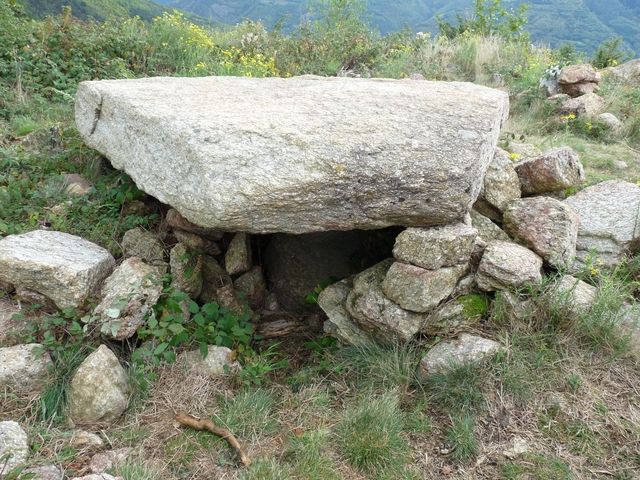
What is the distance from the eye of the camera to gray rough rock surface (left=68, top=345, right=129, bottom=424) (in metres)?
2.83

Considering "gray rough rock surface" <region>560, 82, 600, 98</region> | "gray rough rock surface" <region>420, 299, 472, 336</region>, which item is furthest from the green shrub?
"gray rough rock surface" <region>420, 299, 472, 336</region>

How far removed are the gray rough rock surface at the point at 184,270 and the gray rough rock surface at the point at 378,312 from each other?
1055 millimetres

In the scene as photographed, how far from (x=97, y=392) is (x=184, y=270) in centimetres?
100

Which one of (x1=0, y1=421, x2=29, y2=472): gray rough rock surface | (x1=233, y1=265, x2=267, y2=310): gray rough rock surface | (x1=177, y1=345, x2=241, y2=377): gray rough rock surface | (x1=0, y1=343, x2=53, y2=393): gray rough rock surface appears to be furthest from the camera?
(x1=233, y1=265, x2=267, y2=310): gray rough rock surface

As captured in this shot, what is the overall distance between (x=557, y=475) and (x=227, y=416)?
1729 millimetres

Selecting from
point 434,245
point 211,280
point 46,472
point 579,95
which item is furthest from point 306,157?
point 579,95

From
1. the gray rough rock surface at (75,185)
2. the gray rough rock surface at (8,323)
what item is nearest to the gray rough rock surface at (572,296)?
the gray rough rock surface at (8,323)

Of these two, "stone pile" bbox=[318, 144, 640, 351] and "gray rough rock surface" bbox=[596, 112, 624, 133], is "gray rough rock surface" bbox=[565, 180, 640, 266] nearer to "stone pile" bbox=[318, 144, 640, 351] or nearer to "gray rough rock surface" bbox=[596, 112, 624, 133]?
"stone pile" bbox=[318, 144, 640, 351]

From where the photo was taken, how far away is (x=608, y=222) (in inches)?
149

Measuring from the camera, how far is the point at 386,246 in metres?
3.95

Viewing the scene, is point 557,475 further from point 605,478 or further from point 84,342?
point 84,342

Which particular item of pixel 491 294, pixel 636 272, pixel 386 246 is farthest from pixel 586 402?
pixel 386 246

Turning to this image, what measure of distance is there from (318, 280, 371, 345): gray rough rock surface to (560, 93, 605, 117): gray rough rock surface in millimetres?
4777

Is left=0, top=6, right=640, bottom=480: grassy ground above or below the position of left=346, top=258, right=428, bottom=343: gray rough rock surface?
below
